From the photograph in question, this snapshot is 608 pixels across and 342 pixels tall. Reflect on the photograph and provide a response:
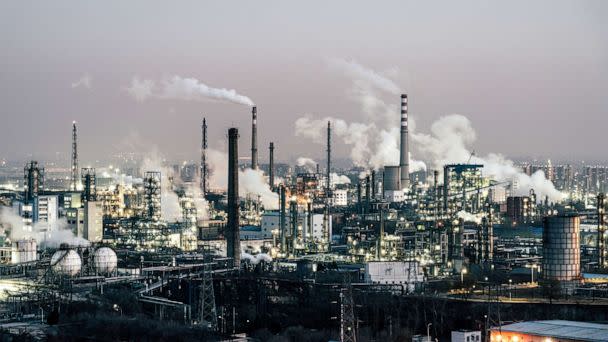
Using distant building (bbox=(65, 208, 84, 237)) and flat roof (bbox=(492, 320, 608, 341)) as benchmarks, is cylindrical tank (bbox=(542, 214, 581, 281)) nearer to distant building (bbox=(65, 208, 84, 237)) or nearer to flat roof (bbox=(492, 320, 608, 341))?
flat roof (bbox=(492, 320, 608, 341))

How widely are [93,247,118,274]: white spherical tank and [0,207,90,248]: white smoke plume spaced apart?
15.2ft

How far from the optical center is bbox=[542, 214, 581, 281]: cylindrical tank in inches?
1008

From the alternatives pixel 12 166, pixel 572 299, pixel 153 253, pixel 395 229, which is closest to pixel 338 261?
pixel 395 229

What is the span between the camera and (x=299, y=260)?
94.2 feet

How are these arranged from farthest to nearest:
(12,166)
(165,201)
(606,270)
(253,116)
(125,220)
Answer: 1. (12,166)
2. (253,116)
3. (165,201)
4. (125,220)
5. (606,270)

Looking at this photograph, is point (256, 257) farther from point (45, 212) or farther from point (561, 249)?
point (561, 249)

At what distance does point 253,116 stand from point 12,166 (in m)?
29.6

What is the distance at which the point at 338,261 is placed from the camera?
29.9m

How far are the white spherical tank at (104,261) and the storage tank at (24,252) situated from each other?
97.4 inches

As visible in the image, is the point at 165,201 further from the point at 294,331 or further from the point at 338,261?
the point at 294,331

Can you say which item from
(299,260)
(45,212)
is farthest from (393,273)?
(45,212)

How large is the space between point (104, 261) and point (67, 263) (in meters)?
1.05

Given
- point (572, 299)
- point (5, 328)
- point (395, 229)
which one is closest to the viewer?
point (5, 328)

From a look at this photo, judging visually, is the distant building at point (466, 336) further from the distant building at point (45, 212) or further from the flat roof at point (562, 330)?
the distant building at point (45, 212)
